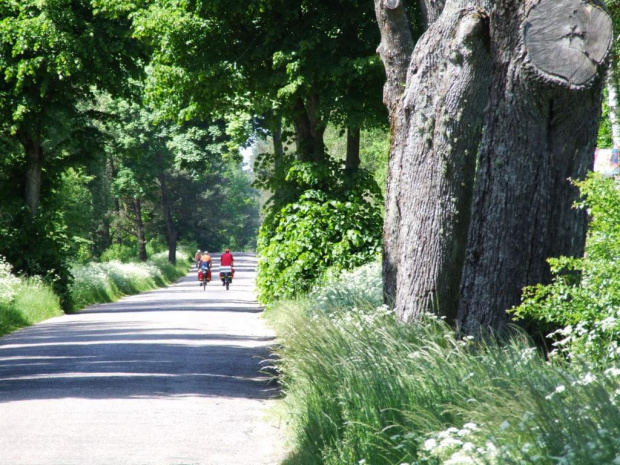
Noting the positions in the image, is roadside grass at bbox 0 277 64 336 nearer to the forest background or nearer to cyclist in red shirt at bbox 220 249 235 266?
the forest background

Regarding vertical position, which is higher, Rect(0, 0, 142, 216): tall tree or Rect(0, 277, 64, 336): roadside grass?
Rect(0, 0, 142, 216): tall tree

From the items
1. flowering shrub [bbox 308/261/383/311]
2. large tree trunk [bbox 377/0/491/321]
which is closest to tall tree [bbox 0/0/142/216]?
flowering shrub [bbox 308/261/383/311]

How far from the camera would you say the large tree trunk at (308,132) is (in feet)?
74.2

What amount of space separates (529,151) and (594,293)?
1.61 m

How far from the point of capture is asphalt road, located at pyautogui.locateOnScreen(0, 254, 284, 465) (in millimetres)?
8453

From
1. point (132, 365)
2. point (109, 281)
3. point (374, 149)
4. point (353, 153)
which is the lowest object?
point (109, 281)

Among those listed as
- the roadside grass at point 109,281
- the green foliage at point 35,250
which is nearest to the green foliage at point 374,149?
the roadside grass at point 109,281

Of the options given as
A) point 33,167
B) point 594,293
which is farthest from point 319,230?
point 594,293

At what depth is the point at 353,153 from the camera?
2327 cm

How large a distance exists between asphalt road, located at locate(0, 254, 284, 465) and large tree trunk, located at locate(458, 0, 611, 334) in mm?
2324

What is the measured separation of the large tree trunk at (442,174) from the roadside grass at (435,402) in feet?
1.66

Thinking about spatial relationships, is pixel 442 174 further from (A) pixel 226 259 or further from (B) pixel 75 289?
(A) pixel 226 259

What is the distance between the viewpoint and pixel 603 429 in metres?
4.11

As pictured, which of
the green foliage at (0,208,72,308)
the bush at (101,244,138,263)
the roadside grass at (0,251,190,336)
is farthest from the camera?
the bush at (101,244,138,263)
